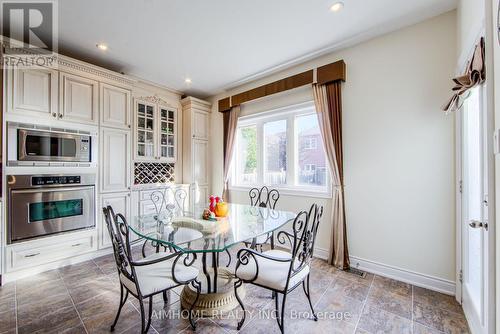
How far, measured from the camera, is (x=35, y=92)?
2.47 metres

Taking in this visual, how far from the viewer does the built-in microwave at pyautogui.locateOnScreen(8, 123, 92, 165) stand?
7.62ft

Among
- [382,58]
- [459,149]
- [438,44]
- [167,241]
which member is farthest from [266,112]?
[167,241]

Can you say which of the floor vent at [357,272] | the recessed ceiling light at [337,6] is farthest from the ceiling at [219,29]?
the floor vent at [357,272]

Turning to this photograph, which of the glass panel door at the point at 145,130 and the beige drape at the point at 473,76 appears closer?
the beige drape at the point at 473,76

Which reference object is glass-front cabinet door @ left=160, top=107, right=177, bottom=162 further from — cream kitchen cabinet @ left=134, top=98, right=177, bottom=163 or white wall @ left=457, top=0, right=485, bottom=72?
white wall @ left=457, top=0, right=485, bottom=72

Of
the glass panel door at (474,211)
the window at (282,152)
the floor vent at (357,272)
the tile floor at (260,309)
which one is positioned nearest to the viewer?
the glass panel door at (474,211)

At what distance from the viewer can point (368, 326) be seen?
1.65 m

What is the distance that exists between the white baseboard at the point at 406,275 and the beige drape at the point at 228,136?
7.84 ft

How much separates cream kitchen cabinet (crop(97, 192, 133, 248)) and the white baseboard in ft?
9.95

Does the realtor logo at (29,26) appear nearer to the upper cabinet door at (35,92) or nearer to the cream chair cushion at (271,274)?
the upper cabinet door at (35,92)

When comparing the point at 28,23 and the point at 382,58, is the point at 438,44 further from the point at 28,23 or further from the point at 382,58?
the point at 28,23

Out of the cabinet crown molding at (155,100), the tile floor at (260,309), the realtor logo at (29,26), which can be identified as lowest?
the tile floor at (260,309)

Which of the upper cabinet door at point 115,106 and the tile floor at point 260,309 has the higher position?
the upper cabinet door at point 115,106

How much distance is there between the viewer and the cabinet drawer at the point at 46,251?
2316 mm
